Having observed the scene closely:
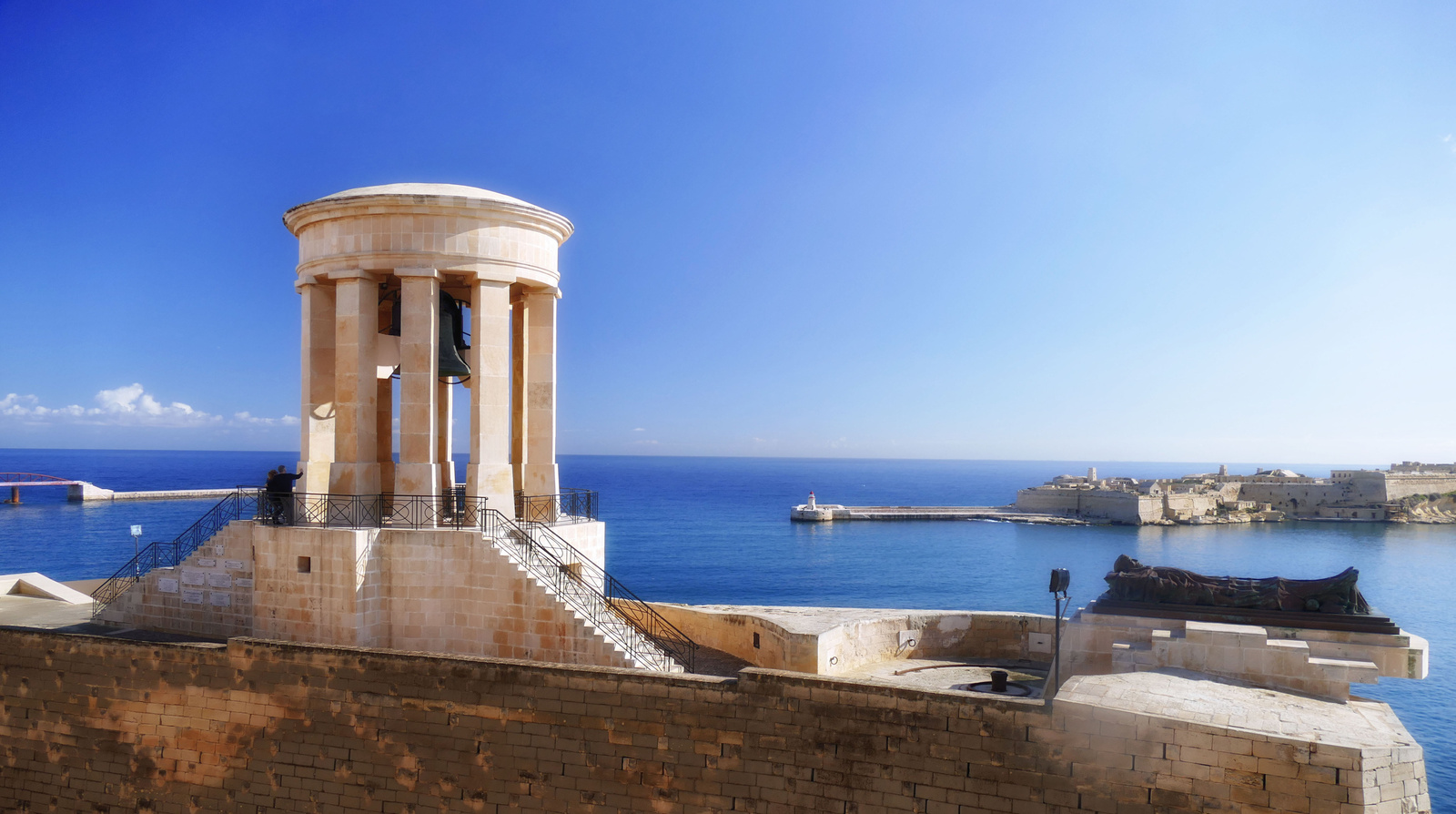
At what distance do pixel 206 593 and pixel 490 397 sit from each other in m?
5.42

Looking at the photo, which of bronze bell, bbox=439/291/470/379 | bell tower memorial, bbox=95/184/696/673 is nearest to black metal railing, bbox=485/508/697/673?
bell tower memorial, bbox=95/184/696/673

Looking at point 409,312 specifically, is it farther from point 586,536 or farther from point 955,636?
point 955,636

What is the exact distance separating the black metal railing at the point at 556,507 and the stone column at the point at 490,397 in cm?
91

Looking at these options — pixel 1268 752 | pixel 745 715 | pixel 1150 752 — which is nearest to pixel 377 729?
pixel 745 715

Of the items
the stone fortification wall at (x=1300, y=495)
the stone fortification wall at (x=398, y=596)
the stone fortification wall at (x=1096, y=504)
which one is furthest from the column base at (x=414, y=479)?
the stone fortification wall at (x=1300, y=495)

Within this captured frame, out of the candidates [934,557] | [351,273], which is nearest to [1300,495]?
[934,557]

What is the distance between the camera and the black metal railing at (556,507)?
14.2 meters

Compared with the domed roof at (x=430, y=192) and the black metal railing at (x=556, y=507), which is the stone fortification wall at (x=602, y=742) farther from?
the domed roof at (x=430, y=192)

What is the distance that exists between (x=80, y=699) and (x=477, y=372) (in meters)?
7.56

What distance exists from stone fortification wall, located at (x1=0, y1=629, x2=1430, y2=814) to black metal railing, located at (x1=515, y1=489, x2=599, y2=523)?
12.6ft

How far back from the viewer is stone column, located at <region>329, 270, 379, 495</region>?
1307 cm

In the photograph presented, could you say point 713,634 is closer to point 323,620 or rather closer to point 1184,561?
point 323,620

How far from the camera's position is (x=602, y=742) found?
32.8ft

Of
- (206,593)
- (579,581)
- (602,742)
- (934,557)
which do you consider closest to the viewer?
(602,742)
